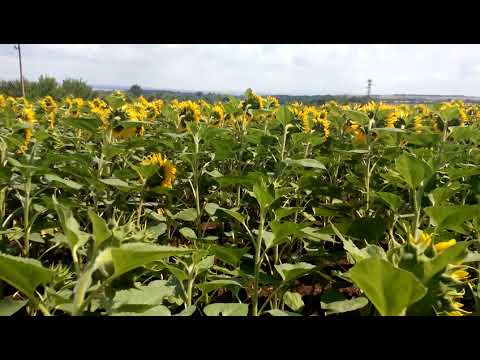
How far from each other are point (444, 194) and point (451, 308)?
90 centimetres

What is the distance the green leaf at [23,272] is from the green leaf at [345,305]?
774 millimetres

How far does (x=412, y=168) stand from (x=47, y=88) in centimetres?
2761

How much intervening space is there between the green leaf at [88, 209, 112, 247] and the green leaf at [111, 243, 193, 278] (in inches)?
2.1

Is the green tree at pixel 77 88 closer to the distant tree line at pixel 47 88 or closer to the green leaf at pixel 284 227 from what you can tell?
the distant tree line at pixel 47 88

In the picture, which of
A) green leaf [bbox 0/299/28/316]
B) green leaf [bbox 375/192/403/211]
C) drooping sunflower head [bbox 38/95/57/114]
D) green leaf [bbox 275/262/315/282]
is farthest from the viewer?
drooping sunflower head [bbox 38/95/57/114]

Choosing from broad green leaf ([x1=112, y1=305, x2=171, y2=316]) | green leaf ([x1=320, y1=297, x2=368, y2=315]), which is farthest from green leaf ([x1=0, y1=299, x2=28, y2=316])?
green leaf ([x1=320, y1=297, x2=368, y2=315])

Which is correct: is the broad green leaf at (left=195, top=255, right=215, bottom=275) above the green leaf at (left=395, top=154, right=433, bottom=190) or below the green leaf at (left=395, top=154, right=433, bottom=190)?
below

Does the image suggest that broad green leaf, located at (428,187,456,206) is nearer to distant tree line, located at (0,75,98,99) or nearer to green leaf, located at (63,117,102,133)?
green leaf, located at (63,117,102,133)

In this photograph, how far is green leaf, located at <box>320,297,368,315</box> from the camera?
120 centimetres

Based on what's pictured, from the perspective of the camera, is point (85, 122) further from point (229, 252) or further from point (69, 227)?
point (69, 227)

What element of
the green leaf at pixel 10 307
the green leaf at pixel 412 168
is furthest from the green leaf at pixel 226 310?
the green leaf at pixel 412 168

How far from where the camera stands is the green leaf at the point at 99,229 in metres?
0.70

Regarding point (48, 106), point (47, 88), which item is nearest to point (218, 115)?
point (48, 106)

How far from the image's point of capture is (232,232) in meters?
2.33
